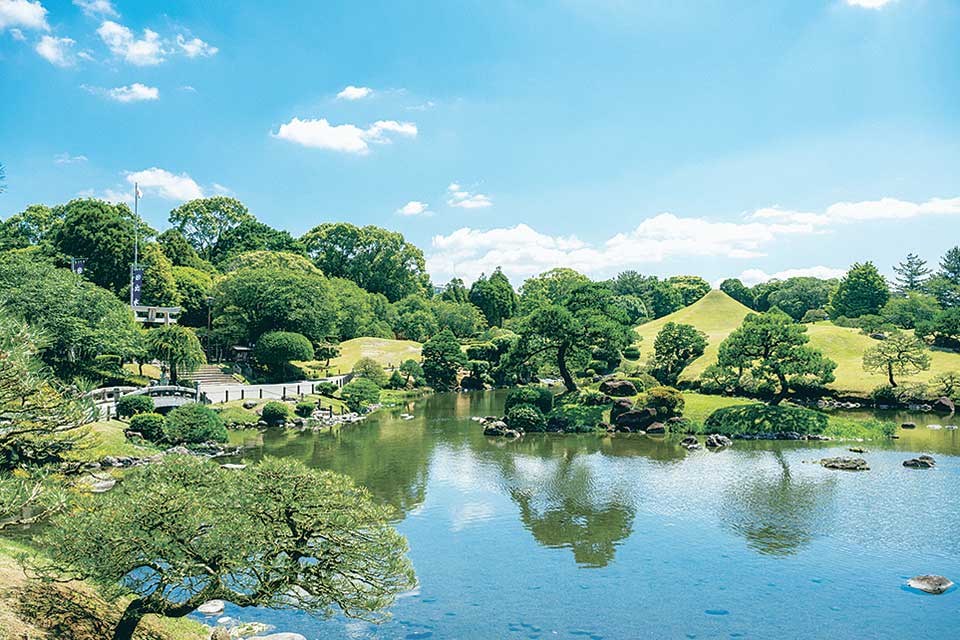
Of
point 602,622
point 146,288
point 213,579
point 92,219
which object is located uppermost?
point 92,219

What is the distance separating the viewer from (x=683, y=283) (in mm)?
118938

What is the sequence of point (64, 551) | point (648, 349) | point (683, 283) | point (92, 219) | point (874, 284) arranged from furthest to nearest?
point (683, 283)
point (874, 284)
point (648, 349)
point (92, 219)
point (64, 551)

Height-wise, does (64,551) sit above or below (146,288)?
below

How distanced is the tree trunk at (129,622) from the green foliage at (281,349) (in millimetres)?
42866

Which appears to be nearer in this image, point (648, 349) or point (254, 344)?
point (254, 344)

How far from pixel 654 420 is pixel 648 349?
31.6 metres

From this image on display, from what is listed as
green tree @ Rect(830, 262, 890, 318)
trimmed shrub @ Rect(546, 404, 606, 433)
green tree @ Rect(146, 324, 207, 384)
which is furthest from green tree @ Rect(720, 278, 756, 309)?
green tree @ Rect(146, 324, 207, 384)

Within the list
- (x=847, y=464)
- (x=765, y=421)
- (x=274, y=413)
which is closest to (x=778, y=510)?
(x=847, y=464)

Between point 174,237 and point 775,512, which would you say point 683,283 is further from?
point 775,512

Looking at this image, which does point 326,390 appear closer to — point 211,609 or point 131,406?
point 131,406

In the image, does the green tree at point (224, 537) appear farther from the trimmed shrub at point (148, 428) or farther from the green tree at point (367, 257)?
the green tree at point (367, 257)

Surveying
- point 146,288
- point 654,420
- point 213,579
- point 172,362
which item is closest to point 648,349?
point 654,420

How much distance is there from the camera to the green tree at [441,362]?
5781 centimetres

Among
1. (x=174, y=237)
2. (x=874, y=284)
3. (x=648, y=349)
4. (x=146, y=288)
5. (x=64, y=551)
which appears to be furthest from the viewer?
(x=874, y=284)
